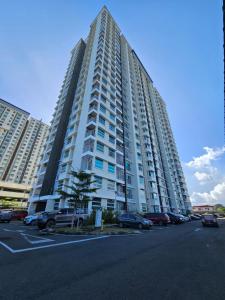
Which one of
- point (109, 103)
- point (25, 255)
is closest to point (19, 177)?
point (109, 103)

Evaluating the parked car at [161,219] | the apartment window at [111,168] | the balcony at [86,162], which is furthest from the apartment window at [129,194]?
the balcony at [86,162]

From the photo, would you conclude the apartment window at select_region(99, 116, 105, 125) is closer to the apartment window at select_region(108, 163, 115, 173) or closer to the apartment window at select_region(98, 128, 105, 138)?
the apartment window at select_region(98, 128, 105, 138)

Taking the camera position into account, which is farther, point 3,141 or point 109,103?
point 3,141

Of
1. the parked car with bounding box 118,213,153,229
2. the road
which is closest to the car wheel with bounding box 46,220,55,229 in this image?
the parked car with bounding box 118,213,153,229

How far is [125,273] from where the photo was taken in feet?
16.0

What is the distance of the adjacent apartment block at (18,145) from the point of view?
9312 cm

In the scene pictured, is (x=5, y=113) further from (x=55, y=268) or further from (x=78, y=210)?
(x=55, y=268)

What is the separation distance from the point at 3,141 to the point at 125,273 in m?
111

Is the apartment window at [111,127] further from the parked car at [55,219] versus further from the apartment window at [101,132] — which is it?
the parked car at [55,219]

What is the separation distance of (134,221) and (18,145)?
102 m

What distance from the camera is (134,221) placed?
1973cm

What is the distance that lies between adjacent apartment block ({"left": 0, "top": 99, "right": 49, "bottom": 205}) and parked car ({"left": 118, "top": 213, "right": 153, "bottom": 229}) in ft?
254

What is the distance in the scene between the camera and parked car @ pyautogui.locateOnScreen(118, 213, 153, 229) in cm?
1911

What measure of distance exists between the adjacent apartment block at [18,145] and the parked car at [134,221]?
77391 mm
